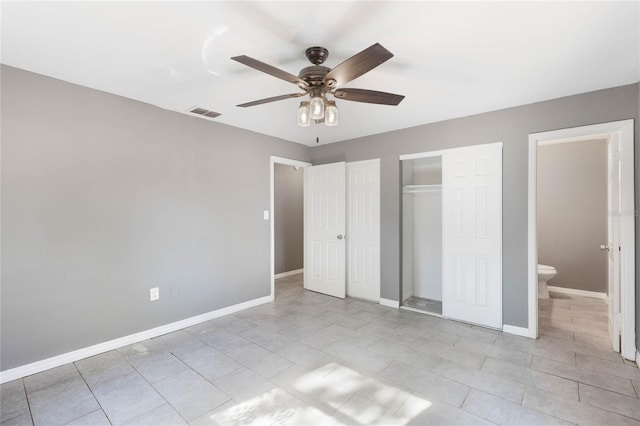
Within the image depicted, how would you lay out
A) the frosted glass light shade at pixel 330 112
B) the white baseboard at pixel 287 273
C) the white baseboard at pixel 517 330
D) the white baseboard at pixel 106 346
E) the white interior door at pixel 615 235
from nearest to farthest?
the frosted glass light shade at pixel 330 112
the white baseboard at pixel 106 346
the white interior door at pixel 615 235
the white baseboard at pixel 517 330
the white baseboard at pixel 287 273

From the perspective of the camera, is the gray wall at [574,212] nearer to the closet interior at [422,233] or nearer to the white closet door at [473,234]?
the closet interior at [422,233]

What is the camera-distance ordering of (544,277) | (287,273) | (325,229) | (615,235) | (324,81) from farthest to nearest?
(287,273)
(325,229)
(544,277)
(615,235)
(324,81)

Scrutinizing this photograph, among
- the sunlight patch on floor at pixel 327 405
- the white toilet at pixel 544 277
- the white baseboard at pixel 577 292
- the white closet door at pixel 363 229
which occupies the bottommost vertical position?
the sunlight patch on floor at pixel 327 405

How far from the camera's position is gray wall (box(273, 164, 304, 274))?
587cm

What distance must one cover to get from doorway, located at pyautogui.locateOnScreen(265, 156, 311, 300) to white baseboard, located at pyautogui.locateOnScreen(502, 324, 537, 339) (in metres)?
3.36

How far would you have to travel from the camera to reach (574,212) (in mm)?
4594

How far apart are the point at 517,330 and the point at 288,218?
166 inches

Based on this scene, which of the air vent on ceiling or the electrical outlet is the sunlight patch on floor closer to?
the electrical outlet

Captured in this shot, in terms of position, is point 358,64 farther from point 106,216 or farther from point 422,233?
point 422,233

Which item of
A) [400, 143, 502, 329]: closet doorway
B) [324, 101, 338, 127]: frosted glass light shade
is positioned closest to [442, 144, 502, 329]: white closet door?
[400, 143, 502, 329]: closet doorway

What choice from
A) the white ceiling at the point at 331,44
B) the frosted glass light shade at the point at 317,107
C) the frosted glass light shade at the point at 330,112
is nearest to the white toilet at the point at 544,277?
the white ceiling at the point at 331,44

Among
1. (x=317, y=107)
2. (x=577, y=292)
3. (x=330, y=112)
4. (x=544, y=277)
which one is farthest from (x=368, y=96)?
(x=577, y=292)

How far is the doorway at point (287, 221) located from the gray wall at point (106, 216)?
1811 mm

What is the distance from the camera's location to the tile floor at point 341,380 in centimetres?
192
